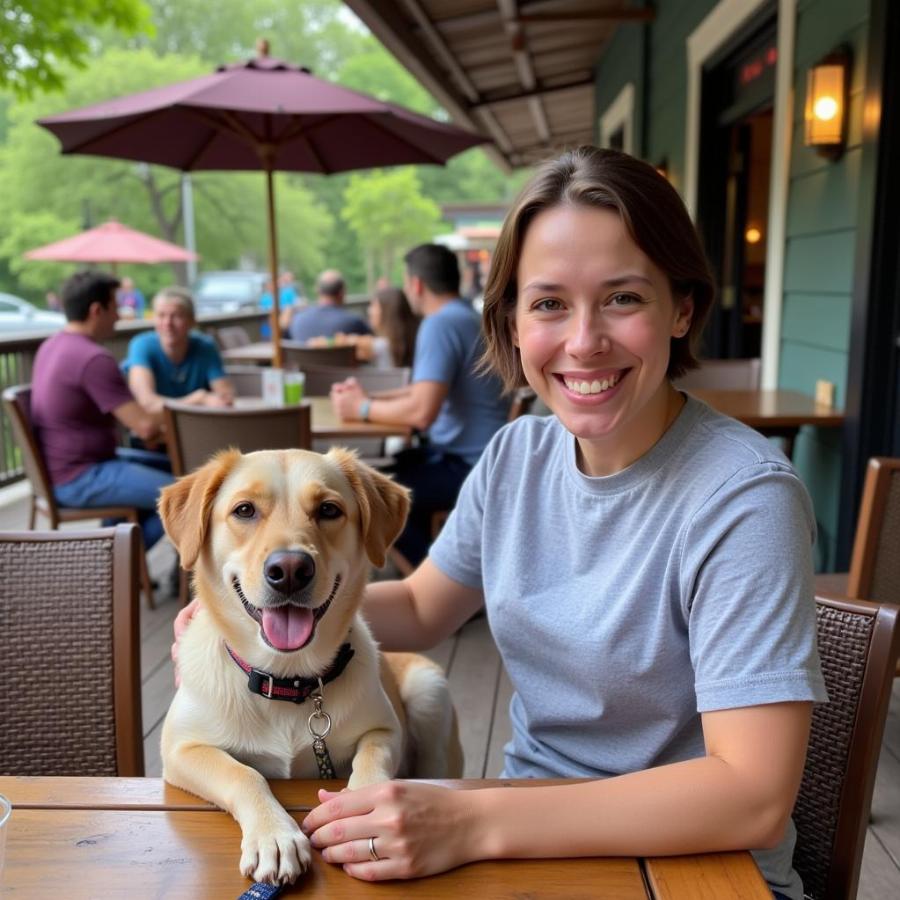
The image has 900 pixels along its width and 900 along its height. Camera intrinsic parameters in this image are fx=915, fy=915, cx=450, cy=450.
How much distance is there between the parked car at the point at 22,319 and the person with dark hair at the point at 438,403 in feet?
48.8

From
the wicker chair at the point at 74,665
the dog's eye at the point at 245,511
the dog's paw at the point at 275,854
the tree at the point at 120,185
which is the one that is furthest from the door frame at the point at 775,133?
the tree at the point at 120,185

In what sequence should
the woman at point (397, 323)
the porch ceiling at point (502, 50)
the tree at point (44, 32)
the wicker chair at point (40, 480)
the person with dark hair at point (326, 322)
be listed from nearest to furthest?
the wicker chair at point (40, 480) < the woman at point (397, 323) < the porch ceiling at point (502, 50) < the tree at point (44, 32) < the person with dark hair at point (326, 322)

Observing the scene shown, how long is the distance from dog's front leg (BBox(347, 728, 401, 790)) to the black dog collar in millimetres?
118

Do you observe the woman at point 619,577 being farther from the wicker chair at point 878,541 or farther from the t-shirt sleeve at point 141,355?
the t-shirt sleeve at point 141,355

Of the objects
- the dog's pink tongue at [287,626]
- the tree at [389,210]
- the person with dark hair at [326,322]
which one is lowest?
the dog's pink tongue at [287,626]

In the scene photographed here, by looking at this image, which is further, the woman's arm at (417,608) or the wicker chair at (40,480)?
Result: the wicker chair at (40,480)

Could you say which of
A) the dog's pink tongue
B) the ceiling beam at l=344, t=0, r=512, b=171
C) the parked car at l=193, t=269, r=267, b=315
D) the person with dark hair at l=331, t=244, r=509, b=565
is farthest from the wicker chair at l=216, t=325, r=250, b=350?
the parked car at l=193, t=269, r=267, b=315

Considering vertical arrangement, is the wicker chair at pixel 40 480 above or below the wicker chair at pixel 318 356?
→ below

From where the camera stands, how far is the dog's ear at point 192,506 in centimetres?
157

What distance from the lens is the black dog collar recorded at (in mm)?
1421

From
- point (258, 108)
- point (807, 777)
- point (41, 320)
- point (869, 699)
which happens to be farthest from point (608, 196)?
point (41, 320)

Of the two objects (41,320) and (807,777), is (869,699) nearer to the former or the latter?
(807,777)

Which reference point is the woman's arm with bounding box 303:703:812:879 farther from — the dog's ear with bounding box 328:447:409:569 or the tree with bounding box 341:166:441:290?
the tree with bounding box 341:166:441:290

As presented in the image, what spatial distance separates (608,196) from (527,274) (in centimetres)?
17
